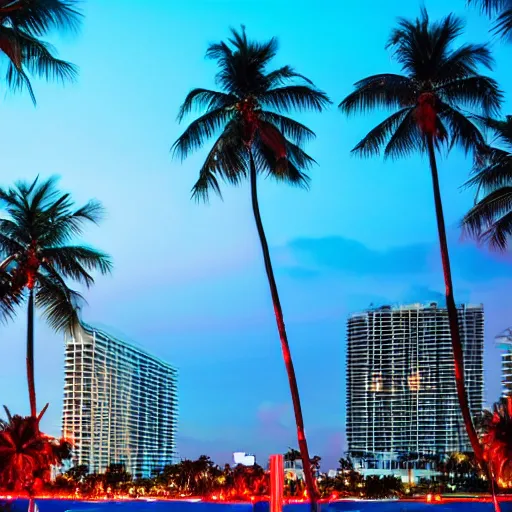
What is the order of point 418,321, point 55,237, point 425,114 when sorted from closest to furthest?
point 425,114, point 55,237, point 418,321

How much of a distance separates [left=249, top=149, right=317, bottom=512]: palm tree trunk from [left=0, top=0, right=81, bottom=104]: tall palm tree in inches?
288

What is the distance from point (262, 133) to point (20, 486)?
23.9 feet

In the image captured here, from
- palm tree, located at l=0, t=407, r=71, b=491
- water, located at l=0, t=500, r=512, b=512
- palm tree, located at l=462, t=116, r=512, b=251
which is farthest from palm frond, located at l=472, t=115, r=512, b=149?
palm tree, located at l=0, t=407, r=71, b=491

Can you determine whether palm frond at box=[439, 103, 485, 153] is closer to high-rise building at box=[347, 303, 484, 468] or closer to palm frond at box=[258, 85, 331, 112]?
palm frond at box=[258, 85, 331, 112]

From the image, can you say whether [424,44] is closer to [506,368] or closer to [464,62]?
[464,62]

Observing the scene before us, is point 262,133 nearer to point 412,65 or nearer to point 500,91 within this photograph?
point 412,65

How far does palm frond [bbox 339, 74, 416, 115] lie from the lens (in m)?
15.8

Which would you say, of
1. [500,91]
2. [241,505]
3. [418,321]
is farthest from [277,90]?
[418,321]

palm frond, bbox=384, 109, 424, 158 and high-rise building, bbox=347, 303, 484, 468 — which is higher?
palm frond, bbox=384, 109, 424, 158

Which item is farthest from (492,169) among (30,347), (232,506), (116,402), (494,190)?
(116,402)

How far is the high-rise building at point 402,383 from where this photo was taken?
24812 millimetres

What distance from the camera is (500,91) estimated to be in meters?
15.6

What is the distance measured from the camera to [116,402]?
82.5 ft

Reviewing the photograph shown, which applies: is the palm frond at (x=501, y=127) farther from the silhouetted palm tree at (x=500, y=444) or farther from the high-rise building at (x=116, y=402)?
the high-rise building at (x=116, y=402)
